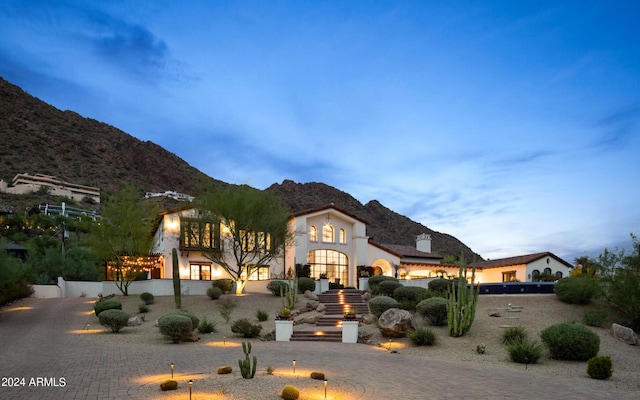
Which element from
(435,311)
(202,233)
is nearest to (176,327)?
(435,311)

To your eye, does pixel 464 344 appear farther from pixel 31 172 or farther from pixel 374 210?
pixel 31 172

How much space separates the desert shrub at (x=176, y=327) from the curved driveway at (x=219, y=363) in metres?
0.74

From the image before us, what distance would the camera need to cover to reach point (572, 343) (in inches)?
578

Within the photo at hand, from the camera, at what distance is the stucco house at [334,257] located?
115 ft

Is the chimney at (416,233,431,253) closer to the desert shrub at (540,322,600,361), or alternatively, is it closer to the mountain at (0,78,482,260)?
the mountain at (0,78,482,260)

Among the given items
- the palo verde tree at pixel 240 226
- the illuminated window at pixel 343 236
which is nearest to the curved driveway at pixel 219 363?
the palo verde tree at pixel 240 226

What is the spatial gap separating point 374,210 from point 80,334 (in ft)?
254

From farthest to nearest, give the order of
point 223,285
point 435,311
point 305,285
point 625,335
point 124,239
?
point 305,285 < point 124,239 < point 223,285 < point 435,311 < point 625,335

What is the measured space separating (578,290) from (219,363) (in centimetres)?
2024

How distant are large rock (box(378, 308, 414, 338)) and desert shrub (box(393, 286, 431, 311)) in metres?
3.82

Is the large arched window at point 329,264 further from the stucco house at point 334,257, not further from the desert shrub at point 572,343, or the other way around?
the desert shrub at point 572,343

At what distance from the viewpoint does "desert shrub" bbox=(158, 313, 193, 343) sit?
18.0 m

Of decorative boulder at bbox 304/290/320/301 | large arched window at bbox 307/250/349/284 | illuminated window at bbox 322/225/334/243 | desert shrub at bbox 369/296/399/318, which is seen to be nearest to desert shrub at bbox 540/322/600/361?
desert shrub at bbox 369/296/399/318

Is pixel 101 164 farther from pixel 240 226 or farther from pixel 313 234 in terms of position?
pixel 240 226
